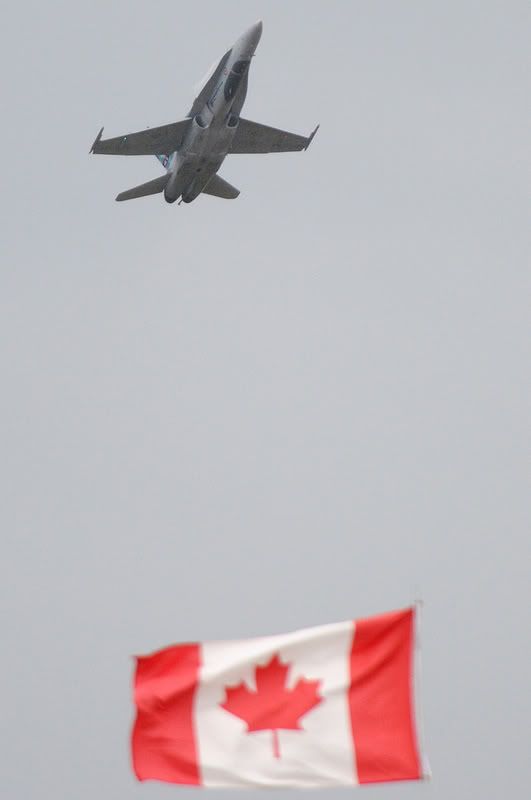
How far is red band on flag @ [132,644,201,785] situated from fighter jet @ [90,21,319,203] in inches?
1731

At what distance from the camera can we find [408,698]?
60.4ft

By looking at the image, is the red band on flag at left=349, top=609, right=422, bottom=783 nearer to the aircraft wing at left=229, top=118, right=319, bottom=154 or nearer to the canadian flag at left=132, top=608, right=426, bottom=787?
the canadian flag at left=132, top=608, right=426, bottom=787

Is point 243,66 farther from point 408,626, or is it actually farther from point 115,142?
point 408,626

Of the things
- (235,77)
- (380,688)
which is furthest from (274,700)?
(235,77)

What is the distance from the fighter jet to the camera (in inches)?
2393

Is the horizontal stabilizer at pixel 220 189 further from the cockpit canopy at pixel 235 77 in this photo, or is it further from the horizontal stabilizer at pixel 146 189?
the cockpit canopy at pixel 235 77

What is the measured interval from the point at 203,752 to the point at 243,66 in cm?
4491

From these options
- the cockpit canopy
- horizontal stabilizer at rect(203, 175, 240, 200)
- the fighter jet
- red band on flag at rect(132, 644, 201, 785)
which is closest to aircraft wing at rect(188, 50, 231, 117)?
the fighter jet

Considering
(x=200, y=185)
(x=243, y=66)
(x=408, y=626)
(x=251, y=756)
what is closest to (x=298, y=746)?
(x=251, y=756)

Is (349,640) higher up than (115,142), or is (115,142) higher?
(115,142)

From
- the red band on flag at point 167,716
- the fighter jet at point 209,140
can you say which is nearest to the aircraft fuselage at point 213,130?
the fighter jet at point 209,140

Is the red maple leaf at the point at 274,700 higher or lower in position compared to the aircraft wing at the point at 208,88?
lower

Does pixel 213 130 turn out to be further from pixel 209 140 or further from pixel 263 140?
pixel 263 140

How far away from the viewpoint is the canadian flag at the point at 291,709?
18234 mm
